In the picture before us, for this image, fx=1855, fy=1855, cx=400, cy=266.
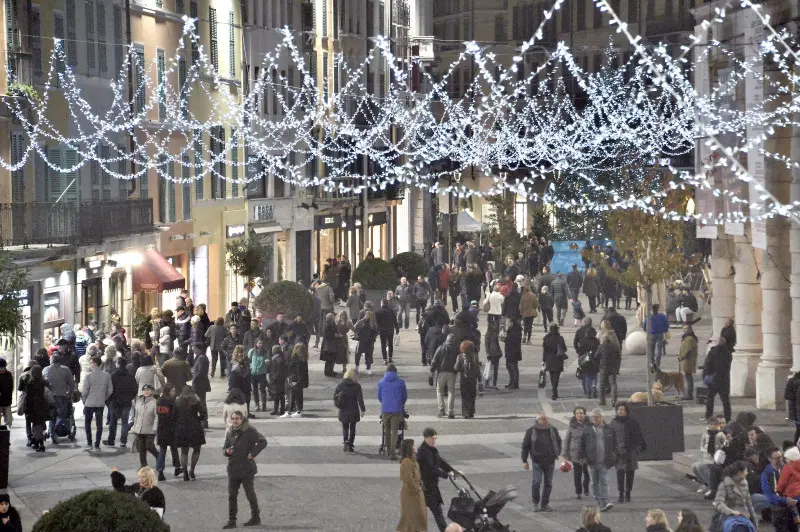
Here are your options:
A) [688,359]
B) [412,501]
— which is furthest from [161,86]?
[412,501]

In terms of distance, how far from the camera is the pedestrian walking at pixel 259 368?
32.5m

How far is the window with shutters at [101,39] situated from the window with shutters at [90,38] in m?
0.33

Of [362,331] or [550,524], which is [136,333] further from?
[550,524]

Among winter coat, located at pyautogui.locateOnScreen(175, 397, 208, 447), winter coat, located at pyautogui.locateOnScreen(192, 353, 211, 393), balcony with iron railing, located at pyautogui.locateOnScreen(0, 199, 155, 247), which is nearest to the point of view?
winter coat, located at pyautogui.locateOnScreen(175, 397, 208, 447)

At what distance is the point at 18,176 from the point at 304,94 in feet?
84.0

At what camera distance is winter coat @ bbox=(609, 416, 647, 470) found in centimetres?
2342

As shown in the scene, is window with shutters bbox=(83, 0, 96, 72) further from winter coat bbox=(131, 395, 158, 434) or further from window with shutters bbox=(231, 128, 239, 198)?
winter coat bbox=(131, 395, 158, 434)

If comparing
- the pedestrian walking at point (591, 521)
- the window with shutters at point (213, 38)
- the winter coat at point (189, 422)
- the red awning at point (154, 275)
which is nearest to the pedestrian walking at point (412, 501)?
the pedestrian walking at point (591, 521)

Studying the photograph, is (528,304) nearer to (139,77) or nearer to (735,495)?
(139,77)

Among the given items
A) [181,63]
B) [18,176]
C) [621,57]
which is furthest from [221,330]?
[621,57]

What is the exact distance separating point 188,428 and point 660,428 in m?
6.46

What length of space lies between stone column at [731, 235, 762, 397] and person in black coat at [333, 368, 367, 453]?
8563 mm

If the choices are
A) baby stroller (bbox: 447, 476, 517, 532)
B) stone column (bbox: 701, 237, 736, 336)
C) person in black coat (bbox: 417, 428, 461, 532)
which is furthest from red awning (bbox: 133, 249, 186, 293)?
baby stroller (bbox: 447, 476, 517, 532)

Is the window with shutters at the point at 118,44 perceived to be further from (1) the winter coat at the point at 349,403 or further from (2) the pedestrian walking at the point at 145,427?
(2) the pedestrian walking at the point at 145,427
